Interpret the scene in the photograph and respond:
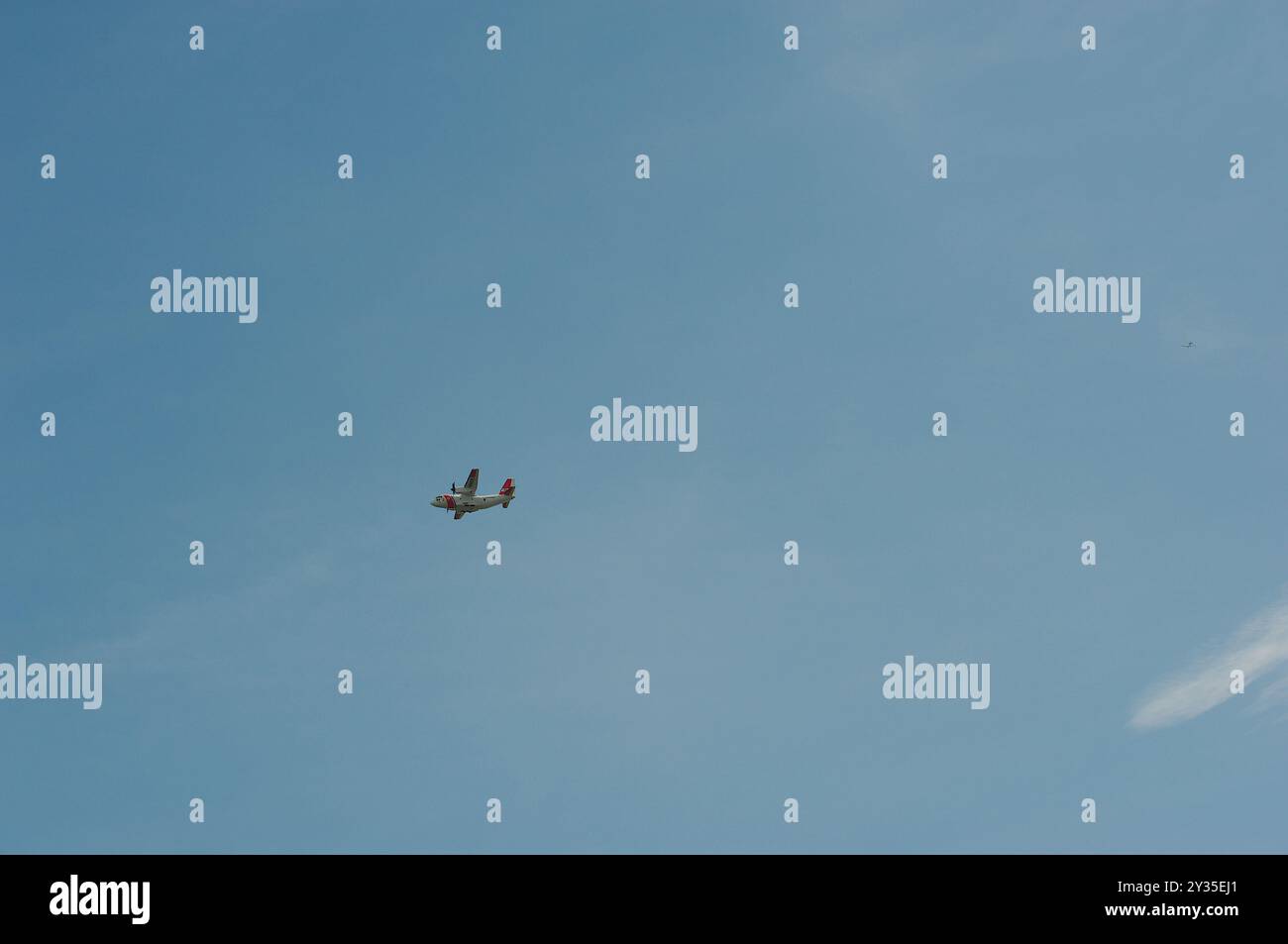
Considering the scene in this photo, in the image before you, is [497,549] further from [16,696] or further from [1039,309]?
[1039,309]

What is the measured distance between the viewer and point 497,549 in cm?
17625

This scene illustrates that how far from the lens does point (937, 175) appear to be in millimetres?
171125

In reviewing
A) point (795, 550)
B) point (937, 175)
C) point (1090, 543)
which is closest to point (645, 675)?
point (795, 550)

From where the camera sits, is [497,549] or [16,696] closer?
[16,696]
